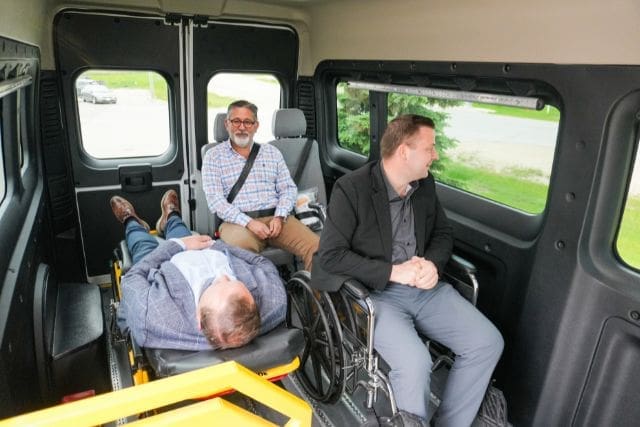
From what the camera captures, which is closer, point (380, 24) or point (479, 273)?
point (479, 273)

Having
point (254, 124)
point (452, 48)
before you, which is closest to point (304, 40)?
point (254, 124)

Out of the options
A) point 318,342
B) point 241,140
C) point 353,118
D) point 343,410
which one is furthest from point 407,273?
point 353,118

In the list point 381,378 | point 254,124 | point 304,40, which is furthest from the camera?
point 304,40

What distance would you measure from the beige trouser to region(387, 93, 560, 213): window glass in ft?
3.72

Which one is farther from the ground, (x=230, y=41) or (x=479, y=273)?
(x=230, y=41)

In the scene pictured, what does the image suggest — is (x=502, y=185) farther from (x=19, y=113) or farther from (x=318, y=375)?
(x=19, y=113)

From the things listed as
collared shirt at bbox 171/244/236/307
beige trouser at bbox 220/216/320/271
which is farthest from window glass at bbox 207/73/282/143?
collared shirt at bbox 171/244/236/307

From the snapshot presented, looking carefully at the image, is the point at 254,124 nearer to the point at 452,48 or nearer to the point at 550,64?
the point at 452,48

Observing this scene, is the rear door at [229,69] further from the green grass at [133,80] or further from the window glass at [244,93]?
the green grass at [133,80]

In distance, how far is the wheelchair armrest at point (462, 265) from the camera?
2436 millimetres

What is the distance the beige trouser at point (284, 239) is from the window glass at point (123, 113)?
1.38 m

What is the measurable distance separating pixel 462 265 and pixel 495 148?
36.7 inches

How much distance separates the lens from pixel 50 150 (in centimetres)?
386

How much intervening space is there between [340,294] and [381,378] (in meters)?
0.47
